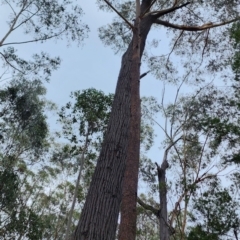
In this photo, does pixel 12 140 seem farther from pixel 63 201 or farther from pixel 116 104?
pixel 116 104

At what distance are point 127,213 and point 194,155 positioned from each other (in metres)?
8.67

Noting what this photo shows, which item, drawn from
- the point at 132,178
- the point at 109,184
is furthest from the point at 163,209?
the point at 132,178

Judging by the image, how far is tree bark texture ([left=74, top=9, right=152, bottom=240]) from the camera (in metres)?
2.28

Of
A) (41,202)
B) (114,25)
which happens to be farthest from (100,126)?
(41,202)

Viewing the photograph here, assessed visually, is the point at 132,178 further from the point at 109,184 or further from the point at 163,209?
the point at 163,209

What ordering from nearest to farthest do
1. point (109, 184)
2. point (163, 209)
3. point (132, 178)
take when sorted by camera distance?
point (132, 178) < point (109, 184) < point (163, 209)

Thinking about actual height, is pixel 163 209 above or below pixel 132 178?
above

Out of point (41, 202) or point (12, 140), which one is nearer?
point (12, 140)

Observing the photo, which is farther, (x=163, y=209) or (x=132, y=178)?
(x=163, y=209)

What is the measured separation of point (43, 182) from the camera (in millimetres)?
15062

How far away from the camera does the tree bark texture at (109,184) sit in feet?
7.48

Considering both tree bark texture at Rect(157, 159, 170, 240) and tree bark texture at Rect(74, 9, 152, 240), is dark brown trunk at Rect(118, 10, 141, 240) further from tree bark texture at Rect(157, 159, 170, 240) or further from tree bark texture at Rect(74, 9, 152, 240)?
tree bark texture at Rect(157, 159, 170, 240)

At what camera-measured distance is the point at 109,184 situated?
2545mm

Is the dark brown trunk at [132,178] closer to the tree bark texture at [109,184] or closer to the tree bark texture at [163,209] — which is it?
the tree bark texture at [109,184]
